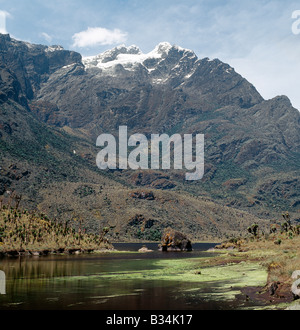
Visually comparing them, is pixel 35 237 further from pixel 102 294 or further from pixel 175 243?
pixel 102 294

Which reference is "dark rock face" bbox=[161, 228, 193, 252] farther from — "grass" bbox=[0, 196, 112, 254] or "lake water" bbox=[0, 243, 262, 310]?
"lake water" bbox=[0, 243, 262, 310]

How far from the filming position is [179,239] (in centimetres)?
13988

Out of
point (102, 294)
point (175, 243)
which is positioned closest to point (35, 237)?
point (175, 243)

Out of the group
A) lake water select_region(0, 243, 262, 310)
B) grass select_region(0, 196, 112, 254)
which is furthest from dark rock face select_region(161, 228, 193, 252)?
lake water select_region(0, 243, 262, 310)

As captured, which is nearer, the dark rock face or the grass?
the grass

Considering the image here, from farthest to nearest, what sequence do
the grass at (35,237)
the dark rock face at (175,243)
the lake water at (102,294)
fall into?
1. the dark rock face at (175,243)
2. the grass at (35,237)
3. the lake water at (102,294)

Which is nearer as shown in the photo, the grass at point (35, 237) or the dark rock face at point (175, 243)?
the grass at point (35, 237)

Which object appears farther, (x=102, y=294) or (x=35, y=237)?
(x=35, y=237)

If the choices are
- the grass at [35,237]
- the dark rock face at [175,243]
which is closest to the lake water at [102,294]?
the grass at [35,237]

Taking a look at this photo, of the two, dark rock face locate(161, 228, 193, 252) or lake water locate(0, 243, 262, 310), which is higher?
lake water locate(0, 243, 262, 310)

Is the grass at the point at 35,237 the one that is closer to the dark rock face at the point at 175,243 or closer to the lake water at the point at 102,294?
the dark rock face at the point at 175,243

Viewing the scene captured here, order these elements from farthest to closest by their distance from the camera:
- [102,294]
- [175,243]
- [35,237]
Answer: [175,243] < [35,237] < [102,294]
